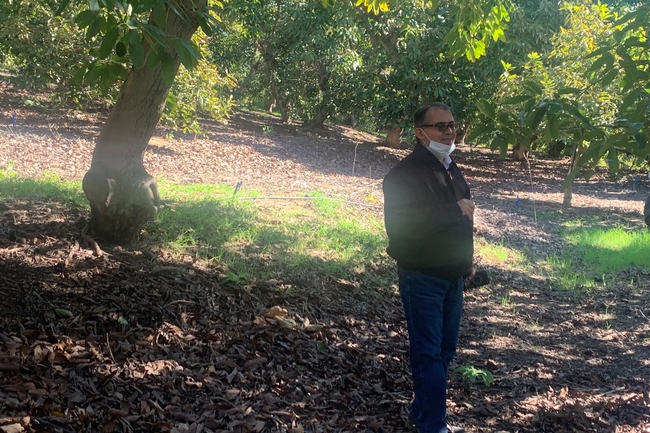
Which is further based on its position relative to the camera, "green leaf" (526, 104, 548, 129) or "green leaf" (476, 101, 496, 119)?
"green leaf" (476, 101, 496, 119)

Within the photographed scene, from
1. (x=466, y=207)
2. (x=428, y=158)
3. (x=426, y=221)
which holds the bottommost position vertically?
(x=426, y=221)

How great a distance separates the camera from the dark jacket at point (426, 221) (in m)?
3.24

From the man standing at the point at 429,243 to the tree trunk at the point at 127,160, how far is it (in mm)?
2556

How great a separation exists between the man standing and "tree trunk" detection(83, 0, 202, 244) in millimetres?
2556

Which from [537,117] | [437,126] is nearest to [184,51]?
[437,126]

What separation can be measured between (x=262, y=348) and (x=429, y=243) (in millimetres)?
1627

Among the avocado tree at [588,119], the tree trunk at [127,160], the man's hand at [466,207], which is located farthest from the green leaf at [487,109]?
the tree trunk at [127,160]

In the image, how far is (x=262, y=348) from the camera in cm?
432

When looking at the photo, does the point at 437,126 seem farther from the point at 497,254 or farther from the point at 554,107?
the point at 497,254

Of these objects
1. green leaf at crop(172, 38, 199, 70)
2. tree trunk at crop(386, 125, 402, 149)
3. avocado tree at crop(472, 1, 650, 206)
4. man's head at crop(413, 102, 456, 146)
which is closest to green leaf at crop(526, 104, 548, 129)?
avocado tree at crop(472, 1, 650, 206)

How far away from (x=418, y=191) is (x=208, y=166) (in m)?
8.40

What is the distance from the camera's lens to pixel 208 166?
11258 mm

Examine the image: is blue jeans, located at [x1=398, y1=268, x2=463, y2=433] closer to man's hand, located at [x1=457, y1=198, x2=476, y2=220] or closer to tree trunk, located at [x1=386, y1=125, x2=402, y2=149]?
man's hand, located at [x1=457, y1=198, x2=476, y2=220]

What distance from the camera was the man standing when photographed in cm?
325
